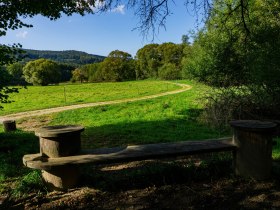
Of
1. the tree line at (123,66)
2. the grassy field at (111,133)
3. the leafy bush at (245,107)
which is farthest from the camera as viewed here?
the tree line at (123,66)

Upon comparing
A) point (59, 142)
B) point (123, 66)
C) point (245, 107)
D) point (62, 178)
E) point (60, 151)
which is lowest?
point (62, 178)

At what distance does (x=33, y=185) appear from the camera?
518 centimetres

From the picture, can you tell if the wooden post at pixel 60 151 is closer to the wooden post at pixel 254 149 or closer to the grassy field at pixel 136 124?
the wooden post at pixel 254 149

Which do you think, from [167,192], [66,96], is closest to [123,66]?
[66,96]

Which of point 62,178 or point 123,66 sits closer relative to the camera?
point 62,178

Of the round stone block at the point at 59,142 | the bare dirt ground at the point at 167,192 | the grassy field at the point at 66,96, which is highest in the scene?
the round stone block at the point at 59,142

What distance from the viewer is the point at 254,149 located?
520cm

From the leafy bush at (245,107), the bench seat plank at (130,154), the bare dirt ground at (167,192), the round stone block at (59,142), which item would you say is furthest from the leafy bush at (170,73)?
the round stone block at (59,142)

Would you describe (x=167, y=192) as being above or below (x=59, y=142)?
below

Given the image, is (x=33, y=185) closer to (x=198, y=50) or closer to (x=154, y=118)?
(x=154, y=118)

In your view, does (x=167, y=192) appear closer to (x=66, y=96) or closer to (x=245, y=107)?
(x=245, y=107)

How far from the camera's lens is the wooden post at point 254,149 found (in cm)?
515

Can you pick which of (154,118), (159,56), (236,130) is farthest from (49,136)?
(159,56)

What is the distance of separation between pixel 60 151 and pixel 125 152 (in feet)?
3.39
